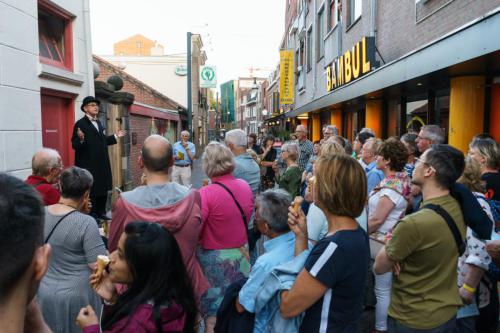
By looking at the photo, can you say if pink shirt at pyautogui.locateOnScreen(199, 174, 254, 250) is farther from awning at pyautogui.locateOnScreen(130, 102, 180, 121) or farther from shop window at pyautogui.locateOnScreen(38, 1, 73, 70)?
awning at pyautogui.locateOnScreen(130, 102, 180, 121)

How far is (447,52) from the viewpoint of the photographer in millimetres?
4973

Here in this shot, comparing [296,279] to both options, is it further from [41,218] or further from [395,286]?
[41,218]

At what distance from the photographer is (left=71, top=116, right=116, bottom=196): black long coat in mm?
5348

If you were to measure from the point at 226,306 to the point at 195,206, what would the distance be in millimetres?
825

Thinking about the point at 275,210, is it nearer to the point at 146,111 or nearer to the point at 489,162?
the point at 489,162

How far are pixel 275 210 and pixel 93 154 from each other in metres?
3.83

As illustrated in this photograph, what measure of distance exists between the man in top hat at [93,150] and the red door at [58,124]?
1.01m

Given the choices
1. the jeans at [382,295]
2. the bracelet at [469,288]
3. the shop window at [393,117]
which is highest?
the shop window at [393,117]

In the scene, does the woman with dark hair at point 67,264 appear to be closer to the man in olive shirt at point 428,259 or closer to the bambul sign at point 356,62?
the man in olive shirt at point 428,259

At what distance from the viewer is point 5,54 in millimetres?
4848

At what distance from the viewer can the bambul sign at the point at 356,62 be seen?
997 cm

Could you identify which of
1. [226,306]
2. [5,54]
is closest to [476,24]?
[226,306]

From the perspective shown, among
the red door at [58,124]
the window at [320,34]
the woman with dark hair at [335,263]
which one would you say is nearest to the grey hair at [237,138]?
the woman with dark hair at [335,263]

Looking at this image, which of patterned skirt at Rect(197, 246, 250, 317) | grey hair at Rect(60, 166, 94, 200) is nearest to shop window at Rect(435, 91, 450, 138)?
patterned skirt at Rect(197, 246, 250, 317)
